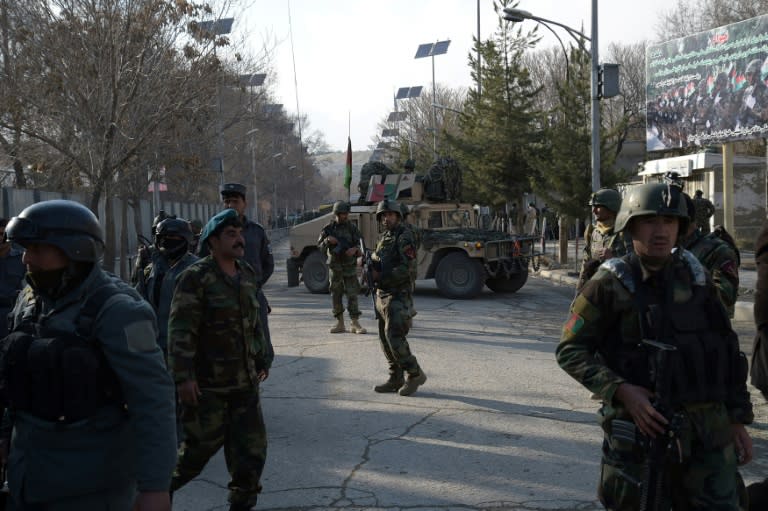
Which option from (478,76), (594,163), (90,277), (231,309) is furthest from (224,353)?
(478,76)

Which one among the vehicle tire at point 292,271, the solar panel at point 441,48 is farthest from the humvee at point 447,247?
the solar panel at point 441,48

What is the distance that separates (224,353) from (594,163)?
45.7 feet

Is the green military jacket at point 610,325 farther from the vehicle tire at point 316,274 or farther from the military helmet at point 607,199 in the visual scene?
the vehicle tire at point 316,274

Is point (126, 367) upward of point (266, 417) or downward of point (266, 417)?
upward

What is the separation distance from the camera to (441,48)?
54375 mm

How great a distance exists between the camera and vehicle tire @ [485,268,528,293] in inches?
588

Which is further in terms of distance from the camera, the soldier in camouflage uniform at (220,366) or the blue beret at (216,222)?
the blue beret at (216,222)

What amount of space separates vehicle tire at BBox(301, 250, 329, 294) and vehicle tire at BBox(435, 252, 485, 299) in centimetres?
248

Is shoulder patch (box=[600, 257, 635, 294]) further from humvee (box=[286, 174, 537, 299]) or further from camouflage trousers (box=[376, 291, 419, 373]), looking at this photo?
humvee (box=[286, 174, 537, 299])

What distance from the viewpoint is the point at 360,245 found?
10625 mm

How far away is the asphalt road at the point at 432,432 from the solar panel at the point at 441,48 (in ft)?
151

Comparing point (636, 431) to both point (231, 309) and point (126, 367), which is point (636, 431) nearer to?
point (126, 367)

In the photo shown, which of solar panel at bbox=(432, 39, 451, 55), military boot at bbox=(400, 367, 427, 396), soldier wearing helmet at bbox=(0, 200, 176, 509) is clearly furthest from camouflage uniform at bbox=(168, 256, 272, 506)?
solar panel at bbox=(432, 39, 451, 55)

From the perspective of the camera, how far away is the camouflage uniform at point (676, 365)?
2.65 m
